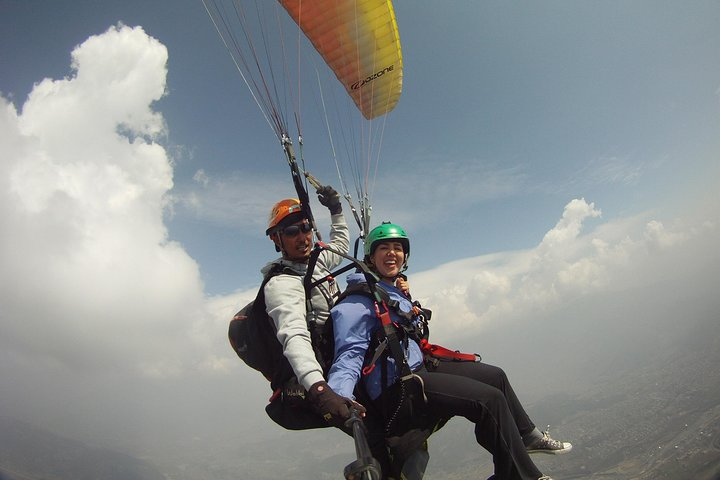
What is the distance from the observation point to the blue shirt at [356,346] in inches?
123

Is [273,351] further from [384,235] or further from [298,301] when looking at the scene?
[384,235]

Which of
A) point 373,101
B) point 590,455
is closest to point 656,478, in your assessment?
point 590,455

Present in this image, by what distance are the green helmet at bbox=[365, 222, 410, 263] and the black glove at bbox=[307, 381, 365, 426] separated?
2101mm

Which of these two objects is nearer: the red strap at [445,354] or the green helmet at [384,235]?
the red strap at [445,354]

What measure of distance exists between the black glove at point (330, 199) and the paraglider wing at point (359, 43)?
4358mm

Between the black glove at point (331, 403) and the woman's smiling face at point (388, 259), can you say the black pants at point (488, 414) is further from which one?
the woman's smiling face at point (388, 259)

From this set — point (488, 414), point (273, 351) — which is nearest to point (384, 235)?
point (273, 351)

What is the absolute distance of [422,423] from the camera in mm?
3543

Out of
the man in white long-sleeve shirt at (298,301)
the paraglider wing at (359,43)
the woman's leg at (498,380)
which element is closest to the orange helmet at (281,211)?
the man in white long-sleeve shirt at (298,301)

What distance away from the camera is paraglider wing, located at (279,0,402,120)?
311 inches

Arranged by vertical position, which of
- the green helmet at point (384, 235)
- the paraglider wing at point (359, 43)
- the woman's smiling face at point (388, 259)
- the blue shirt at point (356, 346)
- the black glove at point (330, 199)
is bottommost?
the blue shirt at point (356, 346)

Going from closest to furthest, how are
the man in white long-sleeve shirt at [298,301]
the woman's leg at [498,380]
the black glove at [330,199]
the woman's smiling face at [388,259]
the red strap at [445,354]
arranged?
the man in white long-sleeve shirt at [298,301] → the woman's leg at [498,380] → the red strap at [445,354] → the woman's smiling face at [388,259] → the black glove at [330,199]

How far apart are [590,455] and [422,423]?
250m

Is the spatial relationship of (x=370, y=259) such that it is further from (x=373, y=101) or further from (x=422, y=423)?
(x=373, y=101)
